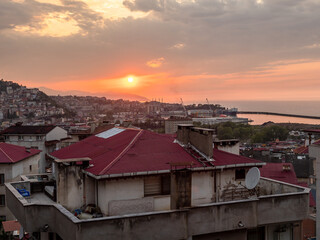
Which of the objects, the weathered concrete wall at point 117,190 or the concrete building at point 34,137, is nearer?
the weathered concrete wall at point 117,190

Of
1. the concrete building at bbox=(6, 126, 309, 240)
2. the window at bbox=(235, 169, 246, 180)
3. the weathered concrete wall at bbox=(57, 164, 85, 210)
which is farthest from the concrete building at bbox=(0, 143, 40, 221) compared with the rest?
the window at bbox=(235, 169, 246, 180)

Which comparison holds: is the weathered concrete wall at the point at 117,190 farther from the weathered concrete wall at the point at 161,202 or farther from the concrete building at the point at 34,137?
the concrete building at the point at 34,137

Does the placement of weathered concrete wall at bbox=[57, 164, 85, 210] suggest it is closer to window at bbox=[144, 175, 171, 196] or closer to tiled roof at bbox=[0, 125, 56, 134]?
window at bbox=[144, 175, 171, 196]

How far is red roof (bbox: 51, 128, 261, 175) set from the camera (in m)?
11.4

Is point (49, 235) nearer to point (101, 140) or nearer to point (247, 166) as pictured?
point (101, 140)

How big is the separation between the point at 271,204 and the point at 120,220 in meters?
5.29

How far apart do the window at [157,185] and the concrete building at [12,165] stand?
19.7 metres

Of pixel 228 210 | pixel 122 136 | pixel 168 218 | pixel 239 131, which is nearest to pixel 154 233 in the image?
pixel 168 218

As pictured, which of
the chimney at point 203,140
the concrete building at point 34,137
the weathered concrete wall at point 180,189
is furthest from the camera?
the concrete building at point 34,137

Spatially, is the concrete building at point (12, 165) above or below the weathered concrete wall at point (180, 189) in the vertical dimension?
below

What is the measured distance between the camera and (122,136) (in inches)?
575

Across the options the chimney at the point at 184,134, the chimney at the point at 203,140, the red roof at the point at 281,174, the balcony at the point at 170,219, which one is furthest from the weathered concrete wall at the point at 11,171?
the red roof at the point at 281,174

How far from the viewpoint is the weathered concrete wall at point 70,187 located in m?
11.4

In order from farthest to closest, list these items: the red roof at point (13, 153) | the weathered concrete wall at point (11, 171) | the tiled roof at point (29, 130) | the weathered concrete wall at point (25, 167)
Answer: the tiled roof at point (29, 130), the weathered concrete wall at point (25, 167), the red roof at point (13, 153), the weathered concrete wall at point (11, 171)
